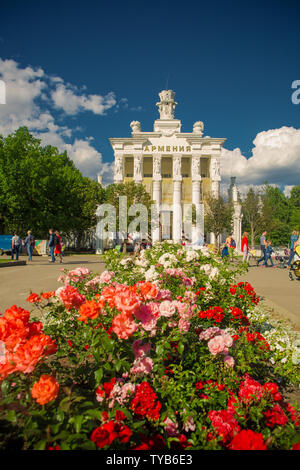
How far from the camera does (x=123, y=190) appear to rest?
33.2 meters

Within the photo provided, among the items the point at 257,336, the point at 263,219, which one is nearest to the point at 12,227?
the point at 257,336

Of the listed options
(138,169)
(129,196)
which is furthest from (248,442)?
(138,169)

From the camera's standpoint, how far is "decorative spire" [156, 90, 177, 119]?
2034 inches

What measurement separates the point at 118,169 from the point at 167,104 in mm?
15381

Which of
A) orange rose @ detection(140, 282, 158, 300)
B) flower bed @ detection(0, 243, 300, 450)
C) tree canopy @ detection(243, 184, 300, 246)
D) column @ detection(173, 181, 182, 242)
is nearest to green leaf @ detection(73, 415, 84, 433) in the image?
flower bed @ detection(0, 243, 300, 450)

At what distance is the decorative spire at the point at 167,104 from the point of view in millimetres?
51656

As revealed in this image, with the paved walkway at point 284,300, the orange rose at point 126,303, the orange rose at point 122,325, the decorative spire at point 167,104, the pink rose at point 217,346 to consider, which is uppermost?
the decorative spire at point 167,104

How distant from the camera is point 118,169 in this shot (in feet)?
158

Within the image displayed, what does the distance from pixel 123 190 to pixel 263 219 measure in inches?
1156

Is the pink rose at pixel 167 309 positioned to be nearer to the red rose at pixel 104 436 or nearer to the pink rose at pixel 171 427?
the pink rose at pixel 171 427

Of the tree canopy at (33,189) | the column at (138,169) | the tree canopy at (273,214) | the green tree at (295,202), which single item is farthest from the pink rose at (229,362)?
the green tree at (295,202)

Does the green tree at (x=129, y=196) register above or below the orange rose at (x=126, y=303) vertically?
above

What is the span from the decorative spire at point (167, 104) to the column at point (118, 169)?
1103 cm

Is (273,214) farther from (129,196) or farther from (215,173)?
(129,196)
